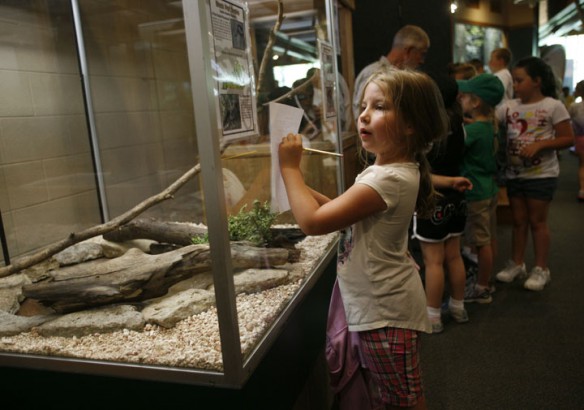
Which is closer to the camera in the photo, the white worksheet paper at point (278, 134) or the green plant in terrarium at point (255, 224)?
the white worksheet paper at point (278, 134)

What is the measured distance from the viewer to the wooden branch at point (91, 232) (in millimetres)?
1923

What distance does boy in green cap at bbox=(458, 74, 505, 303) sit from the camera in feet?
9.42

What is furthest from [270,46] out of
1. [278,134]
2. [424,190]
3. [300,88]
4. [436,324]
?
[436,324]

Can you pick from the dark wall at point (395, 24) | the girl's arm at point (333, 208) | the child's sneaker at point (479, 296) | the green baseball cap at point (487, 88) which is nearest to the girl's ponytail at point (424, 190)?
the girl's arm at point (333, 208)

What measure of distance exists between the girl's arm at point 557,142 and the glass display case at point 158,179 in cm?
142

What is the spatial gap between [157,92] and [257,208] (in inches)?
26.1

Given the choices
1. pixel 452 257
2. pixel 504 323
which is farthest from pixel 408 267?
pixel 504 323

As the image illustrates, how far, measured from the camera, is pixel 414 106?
1.36m

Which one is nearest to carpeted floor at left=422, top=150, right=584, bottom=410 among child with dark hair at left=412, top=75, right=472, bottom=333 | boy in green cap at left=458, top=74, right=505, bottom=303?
child with dark hair at left=412, top=75, right=472, bottom=333

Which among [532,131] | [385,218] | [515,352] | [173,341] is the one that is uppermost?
[532,131]

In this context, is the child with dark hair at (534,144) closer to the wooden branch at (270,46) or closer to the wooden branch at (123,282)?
the wooden branch at (270,46)

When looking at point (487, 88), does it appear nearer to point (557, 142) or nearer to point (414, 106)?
point (557, 142)

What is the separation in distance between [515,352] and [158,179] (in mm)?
2105

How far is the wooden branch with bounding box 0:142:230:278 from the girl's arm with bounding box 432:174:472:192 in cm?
143
